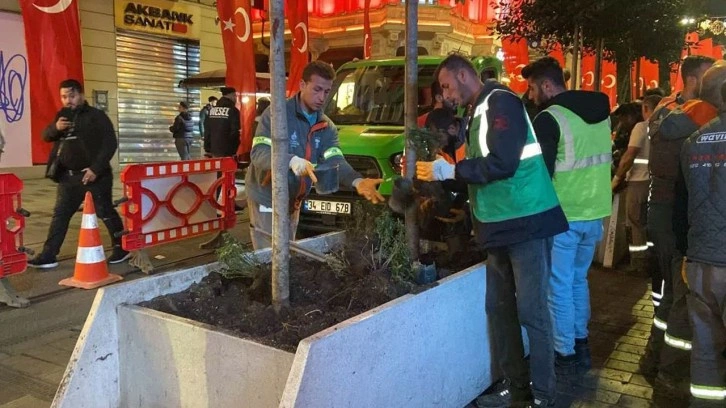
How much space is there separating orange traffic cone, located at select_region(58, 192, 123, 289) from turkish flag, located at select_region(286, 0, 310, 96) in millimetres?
5959

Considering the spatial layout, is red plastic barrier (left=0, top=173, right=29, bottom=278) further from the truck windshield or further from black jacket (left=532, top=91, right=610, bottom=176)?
black jacket (left=532, top=91, right=610, bottom=176)

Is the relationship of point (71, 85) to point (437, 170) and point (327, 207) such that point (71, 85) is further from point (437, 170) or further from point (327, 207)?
point (437, 170)

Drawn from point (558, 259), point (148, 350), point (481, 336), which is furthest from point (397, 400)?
point (558, 259)

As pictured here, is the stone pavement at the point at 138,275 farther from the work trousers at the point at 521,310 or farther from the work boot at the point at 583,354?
the work trousers at the point at 521,310

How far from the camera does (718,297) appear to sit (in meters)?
3.37

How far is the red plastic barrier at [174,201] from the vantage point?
6.56 meters

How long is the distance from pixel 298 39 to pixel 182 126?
17.4 feet

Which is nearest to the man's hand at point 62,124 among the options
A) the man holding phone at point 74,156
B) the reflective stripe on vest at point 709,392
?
the man holding phone at point 74,156

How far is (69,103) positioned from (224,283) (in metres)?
4.40

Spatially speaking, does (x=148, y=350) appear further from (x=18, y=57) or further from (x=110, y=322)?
(x=18, y=57)

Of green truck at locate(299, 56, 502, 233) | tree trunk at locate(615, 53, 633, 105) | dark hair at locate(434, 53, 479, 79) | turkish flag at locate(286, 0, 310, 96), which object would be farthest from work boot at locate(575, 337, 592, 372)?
turkish flag at locate(286, 0, 310, 96)

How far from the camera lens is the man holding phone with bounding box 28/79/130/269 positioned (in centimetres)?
690

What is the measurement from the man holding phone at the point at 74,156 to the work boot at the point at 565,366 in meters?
5.14

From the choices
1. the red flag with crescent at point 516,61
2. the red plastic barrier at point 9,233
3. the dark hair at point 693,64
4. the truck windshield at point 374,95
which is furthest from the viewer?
the red flag with crescent at point 516,61
